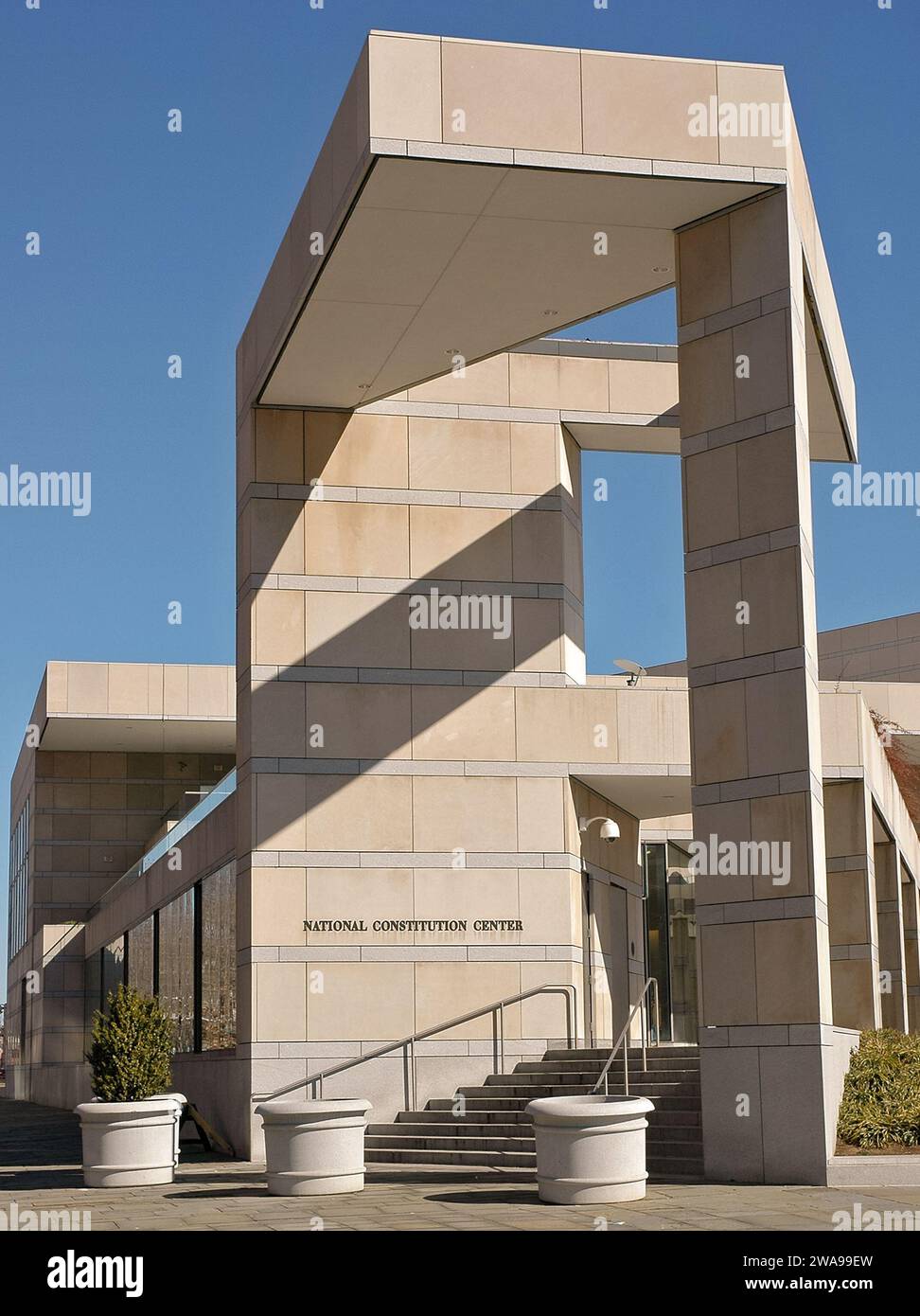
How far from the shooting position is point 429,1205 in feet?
49.9

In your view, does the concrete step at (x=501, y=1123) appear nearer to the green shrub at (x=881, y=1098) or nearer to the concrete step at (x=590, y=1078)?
the concrete step at (x=590, y=1078)

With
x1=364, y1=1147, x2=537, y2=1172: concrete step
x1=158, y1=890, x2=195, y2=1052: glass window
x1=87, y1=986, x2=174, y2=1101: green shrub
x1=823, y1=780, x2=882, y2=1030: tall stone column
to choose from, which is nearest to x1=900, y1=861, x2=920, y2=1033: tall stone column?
x1=823, y1=780, x2=882, y2=1030: tall stone column

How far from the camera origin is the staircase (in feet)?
59.6

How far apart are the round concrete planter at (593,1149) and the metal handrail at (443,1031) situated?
6.53 meters

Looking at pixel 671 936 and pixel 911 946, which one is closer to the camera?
pixel 671 936

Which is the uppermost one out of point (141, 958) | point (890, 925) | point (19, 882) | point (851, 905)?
point (19, 882)

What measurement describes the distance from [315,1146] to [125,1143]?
2.67 m

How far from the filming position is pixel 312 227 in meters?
20.4

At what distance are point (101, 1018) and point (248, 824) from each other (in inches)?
157

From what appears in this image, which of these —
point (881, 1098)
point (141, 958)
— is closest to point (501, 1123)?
point (881, 1098)

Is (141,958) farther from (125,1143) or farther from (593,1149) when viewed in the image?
(593,1149)

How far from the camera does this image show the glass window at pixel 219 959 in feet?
79.2

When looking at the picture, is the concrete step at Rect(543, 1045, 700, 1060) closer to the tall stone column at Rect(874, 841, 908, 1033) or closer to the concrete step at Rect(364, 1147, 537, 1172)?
the concrete step at Rect(364, 1147, 537, 1172)

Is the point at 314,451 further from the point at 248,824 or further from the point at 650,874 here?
the point at 650,874
